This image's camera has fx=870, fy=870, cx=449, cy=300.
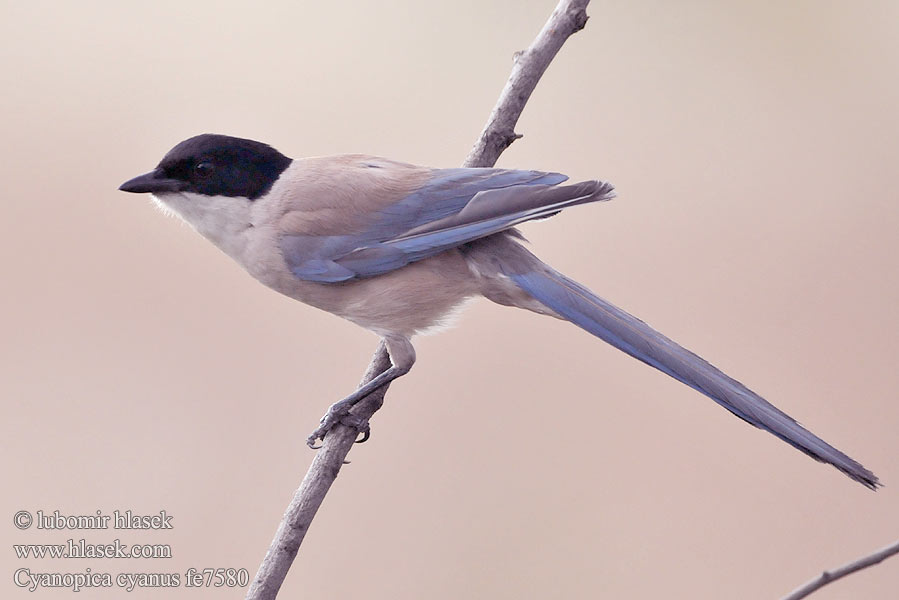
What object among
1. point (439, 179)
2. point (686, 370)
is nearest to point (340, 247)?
point (439, 179)

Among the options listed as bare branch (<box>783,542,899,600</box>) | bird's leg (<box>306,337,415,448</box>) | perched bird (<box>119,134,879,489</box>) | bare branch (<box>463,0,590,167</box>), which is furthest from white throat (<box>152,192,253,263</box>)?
bare branch (<box>783,542,899,600</box>)

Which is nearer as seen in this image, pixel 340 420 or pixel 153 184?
pixel 153 184

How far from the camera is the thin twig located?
1869 mm

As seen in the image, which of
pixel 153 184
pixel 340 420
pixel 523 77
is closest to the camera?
pixel 153 184

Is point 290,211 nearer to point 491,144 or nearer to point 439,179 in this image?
point 439,179

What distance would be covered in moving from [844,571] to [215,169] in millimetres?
1654

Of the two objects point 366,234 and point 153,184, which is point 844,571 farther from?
point 153,184

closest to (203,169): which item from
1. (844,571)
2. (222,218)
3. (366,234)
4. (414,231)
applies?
(222,218)

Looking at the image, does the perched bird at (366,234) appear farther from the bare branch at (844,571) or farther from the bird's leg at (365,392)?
the bare branch at (844,571)

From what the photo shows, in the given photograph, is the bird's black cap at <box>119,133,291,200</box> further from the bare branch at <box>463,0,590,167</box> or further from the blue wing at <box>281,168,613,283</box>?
the bare branch at <box>463,0,590,167</box>

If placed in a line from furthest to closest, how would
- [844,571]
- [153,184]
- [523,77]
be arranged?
[523,77], [153,184], [844,571]

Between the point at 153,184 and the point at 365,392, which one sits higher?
the point at 153,184

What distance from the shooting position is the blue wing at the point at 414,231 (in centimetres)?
213

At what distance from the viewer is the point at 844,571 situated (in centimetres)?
114
